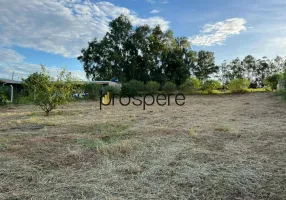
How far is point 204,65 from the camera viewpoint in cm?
3030

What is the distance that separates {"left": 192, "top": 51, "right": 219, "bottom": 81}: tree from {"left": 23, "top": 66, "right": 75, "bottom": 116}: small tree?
2402cm

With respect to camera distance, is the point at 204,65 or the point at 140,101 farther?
the point at 204,65

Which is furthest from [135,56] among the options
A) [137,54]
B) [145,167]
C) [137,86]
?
[145,167]

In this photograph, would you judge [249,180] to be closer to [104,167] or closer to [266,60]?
[104,167]

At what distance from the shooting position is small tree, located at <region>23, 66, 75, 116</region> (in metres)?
7.28

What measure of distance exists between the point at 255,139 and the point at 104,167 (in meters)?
2.65

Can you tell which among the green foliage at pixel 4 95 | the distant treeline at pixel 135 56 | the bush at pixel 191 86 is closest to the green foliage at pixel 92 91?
the green foliage at pixel 4 95

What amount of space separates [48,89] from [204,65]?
85.8ft

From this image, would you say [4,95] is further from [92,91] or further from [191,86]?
[191,86]

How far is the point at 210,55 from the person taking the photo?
99.6 feet

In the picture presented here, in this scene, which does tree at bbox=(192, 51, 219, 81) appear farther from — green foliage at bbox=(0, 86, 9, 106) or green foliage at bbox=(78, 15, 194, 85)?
green foliage at bbox=(0, 86, 9, 106)

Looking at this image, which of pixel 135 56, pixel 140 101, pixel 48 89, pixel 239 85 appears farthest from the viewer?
pixel 135 56

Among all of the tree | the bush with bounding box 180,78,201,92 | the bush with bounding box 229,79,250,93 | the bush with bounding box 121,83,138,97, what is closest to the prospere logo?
the bush with bounding box 121,83,138,97

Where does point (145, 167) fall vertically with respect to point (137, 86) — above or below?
below
